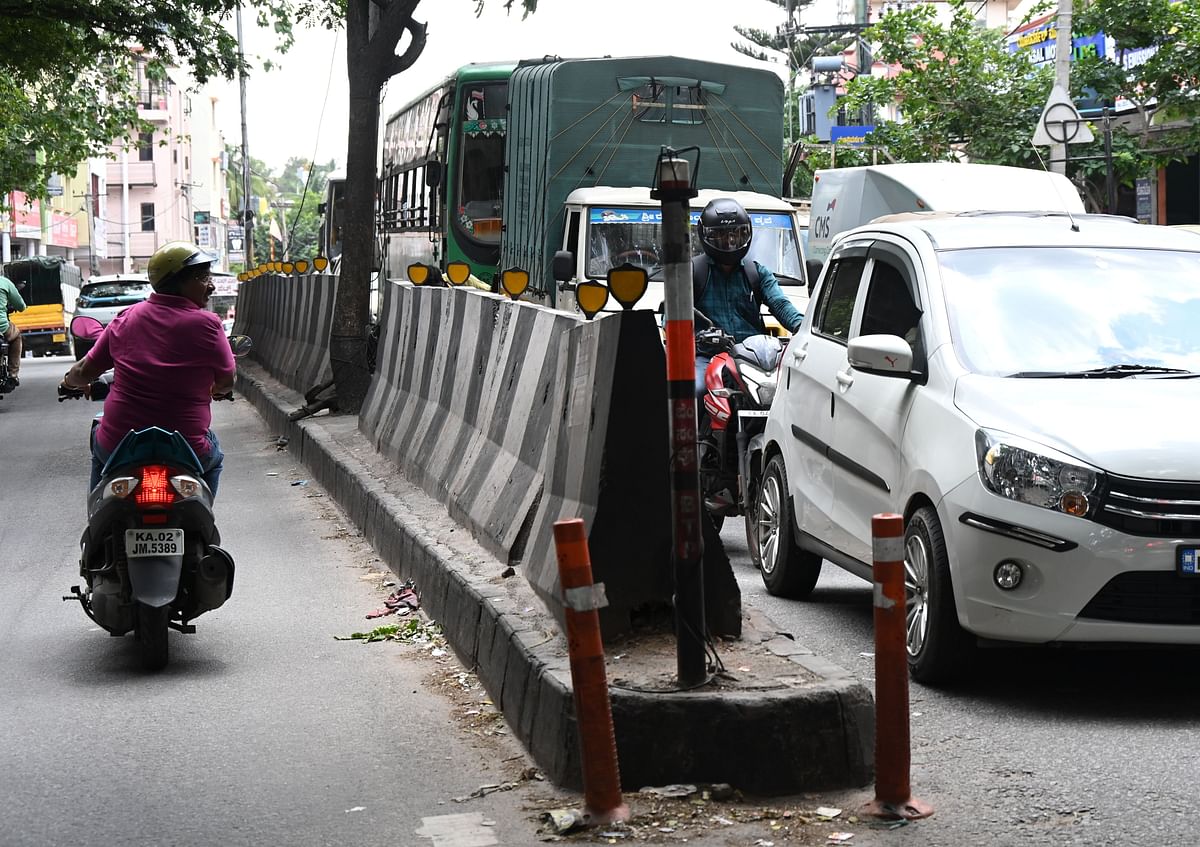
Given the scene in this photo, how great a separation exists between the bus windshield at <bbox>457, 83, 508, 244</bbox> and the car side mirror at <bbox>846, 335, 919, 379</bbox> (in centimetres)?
1582

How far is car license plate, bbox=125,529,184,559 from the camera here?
7.00m

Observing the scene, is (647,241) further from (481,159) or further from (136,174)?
(136,174)

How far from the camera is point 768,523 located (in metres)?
8.56

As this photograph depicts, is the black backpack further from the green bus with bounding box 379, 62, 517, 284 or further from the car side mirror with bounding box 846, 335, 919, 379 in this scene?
the green bus with bounding box 379, 62, 517, 284

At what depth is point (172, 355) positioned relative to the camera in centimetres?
733

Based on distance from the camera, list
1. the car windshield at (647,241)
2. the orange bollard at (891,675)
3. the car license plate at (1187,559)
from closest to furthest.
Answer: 1. the orange bollard at (891,675)
2. the car license plate at (1187,559)
3. the car windshield at (647,241)

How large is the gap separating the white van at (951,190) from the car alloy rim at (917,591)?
563 inches

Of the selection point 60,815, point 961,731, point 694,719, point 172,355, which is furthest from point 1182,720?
point 172,355

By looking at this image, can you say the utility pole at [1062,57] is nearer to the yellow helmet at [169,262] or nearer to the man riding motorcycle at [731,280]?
the man riding motorcycle at [731,280]

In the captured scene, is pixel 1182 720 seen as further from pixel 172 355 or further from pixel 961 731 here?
pixel 172 355

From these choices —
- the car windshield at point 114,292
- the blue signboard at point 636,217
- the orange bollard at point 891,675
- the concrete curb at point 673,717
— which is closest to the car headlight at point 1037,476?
the concrete curb at point 673,717

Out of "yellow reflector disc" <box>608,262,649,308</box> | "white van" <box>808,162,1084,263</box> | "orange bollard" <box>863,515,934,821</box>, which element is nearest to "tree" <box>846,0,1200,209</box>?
"white van" <box>808,162,1084,263</box>

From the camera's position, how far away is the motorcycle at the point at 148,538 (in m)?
7.01

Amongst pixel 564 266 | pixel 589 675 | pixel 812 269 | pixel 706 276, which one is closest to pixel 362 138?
pixel 564 266
